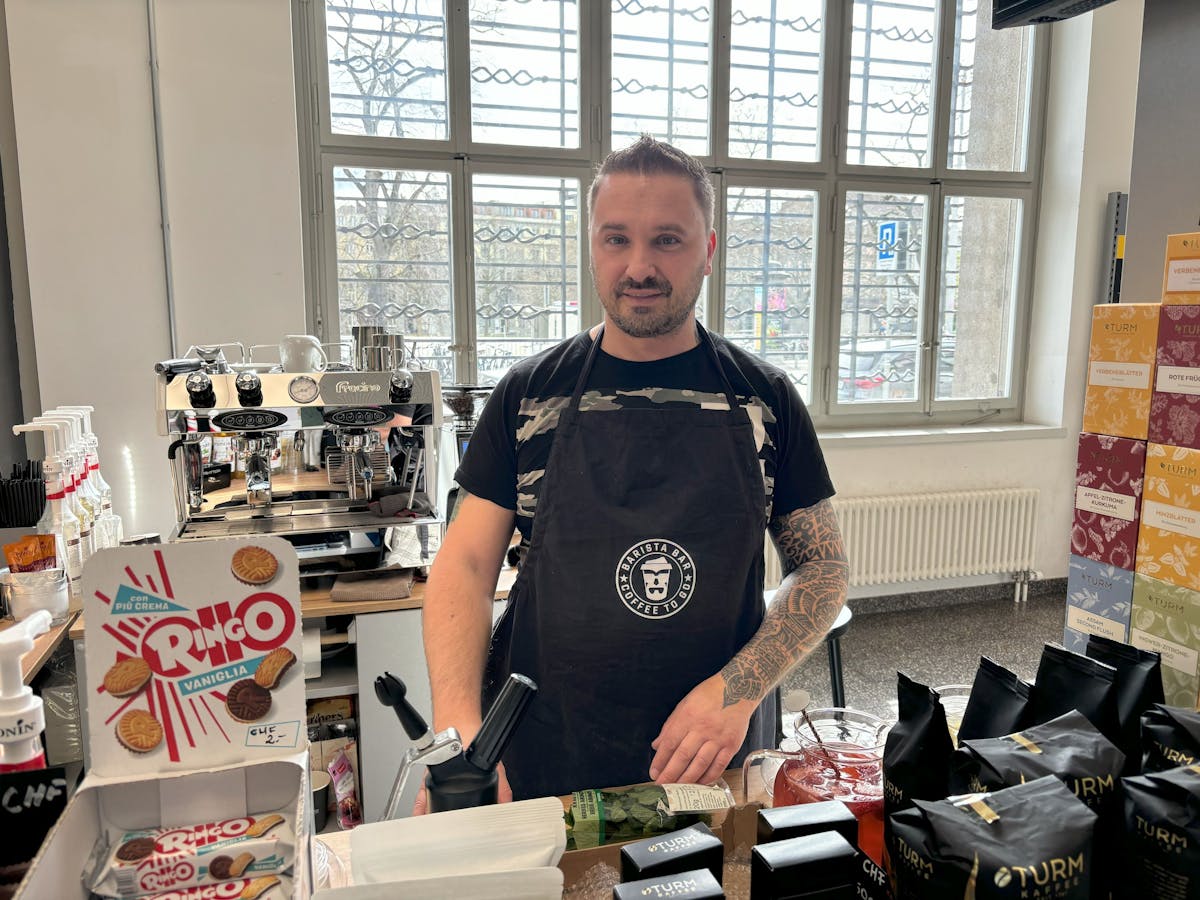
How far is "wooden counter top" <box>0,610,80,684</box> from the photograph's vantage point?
166cm

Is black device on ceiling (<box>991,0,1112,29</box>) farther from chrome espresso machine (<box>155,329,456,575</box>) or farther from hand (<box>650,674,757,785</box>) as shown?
chrome espresso machine (<box>155,329,456,575</box>)

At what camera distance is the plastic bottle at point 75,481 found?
1.99 m

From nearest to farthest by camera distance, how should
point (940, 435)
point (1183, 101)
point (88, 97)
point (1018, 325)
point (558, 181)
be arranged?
1. point (1183, 101)
2. point (88, 97)
3. point (558, 181)
4. point (940, 435)
5. point (1018, 325)

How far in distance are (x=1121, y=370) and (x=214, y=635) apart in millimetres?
1130

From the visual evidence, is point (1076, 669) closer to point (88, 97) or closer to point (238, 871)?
point (238, 871)

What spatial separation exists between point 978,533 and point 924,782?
157 inches

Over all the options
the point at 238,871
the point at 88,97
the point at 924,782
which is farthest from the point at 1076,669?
the point at 88,97

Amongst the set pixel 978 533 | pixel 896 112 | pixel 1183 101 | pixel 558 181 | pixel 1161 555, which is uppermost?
pixel 896 112

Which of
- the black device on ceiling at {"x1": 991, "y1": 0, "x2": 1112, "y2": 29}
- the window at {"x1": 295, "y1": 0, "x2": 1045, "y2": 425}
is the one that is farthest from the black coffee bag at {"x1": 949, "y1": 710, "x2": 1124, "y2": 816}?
the window at {"x1": 295, "y1": 0, "x2": 1045, "y2": 425}

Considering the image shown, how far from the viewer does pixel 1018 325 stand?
15.4ft

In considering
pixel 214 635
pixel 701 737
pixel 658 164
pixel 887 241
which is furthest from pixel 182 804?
pixel 887 241

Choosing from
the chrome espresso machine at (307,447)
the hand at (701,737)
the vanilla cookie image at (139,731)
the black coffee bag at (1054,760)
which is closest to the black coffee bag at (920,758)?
the black coffee bag at (1054,760)

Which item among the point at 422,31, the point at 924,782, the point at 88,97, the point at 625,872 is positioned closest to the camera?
the point at 625,872

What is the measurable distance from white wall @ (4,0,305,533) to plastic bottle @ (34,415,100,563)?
39.3 inches
